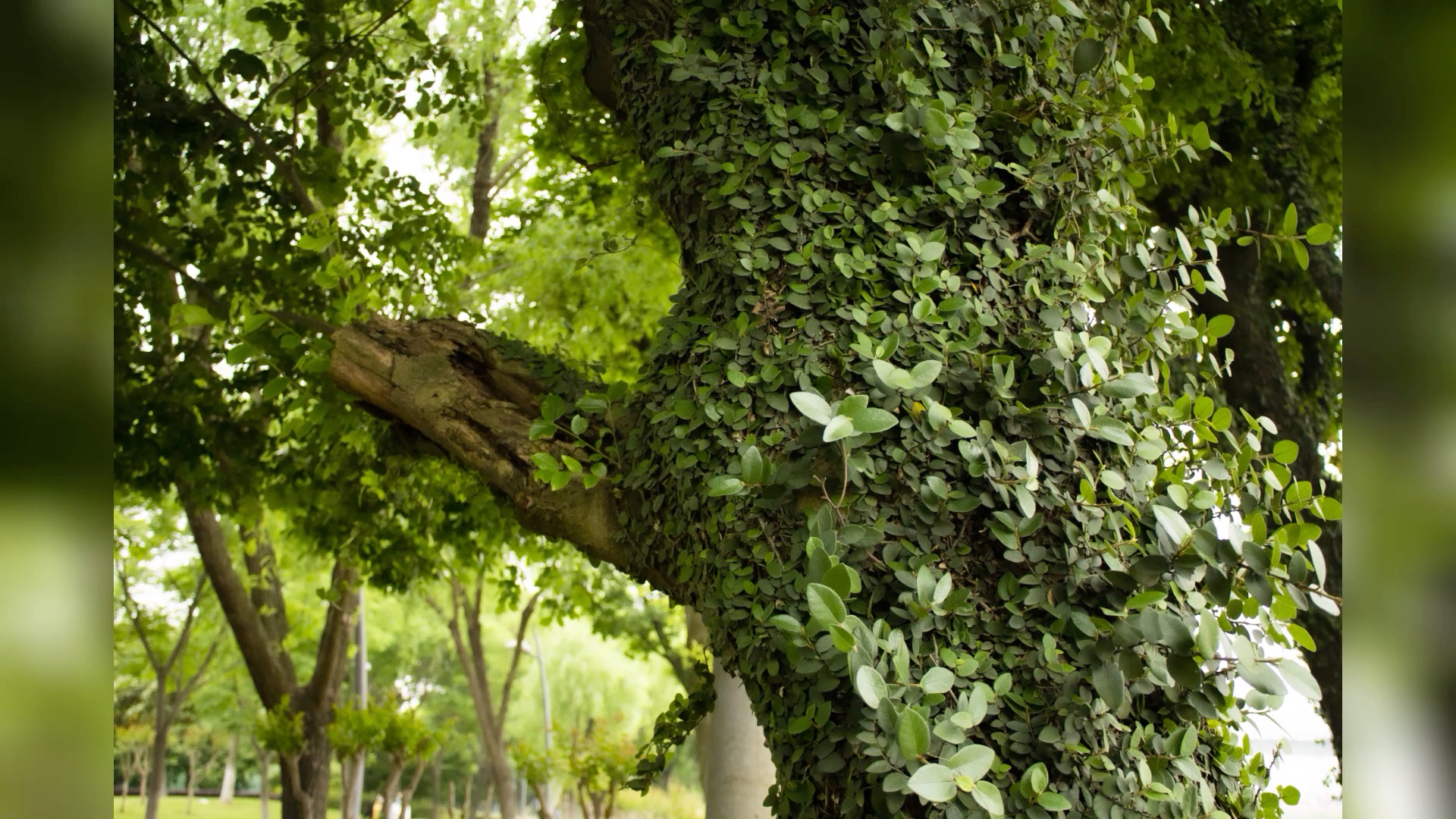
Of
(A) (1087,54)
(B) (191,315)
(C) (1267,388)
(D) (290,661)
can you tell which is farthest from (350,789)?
(A) (1087,54)

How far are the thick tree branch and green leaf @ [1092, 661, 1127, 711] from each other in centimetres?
137

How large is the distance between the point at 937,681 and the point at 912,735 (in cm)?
31

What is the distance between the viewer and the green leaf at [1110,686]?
2.13 metres

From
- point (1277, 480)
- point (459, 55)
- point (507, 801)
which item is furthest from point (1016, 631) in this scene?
point (507, 801)

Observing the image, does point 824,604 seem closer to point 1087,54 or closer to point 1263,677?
point 1263,677

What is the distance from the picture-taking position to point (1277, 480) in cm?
217

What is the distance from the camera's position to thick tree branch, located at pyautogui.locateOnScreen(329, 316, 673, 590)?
320 cm

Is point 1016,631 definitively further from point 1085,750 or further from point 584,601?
point 584,601

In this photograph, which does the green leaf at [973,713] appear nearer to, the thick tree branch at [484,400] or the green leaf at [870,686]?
the green leaf at [870,686]

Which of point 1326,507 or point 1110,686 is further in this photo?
point 1110,686

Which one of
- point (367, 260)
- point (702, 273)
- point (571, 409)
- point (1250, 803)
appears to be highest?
point (367, 260)

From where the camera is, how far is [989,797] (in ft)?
6.17

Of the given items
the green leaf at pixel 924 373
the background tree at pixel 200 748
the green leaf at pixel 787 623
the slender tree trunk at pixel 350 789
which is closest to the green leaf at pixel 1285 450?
the green leaf at pixel 924 373

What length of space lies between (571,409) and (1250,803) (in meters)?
2.03
